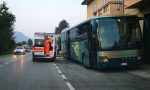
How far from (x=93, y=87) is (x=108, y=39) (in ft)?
23.5

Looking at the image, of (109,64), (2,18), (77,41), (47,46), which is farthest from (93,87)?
(2,18)

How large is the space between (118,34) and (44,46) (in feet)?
44.5

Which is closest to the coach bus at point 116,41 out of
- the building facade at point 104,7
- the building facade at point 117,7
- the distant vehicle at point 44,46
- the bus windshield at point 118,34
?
the bus windshield at point 118,34

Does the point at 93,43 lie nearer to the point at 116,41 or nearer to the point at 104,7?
the point at 116,41

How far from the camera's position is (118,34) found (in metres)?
20.1

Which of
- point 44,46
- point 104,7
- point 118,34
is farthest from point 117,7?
point 118,34

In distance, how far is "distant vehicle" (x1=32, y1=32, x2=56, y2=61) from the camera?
3259 cm

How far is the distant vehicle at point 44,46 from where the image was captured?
107 ft

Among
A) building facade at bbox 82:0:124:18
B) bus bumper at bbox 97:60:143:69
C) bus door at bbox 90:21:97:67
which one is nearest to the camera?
bus bumper at bbox 97:60:143:69

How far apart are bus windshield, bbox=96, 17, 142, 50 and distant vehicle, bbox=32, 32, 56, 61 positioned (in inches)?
501

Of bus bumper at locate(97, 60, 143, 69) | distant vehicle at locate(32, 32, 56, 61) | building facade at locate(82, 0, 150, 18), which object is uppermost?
building facade at locate(82, 0, 150, 18)

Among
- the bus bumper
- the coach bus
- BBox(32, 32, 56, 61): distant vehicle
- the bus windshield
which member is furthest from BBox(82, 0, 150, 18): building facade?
BBox(32, 32, 56, 61): distant vehicle

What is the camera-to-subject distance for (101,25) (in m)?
20.3

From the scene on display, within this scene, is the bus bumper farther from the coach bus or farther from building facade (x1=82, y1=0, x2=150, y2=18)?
building facade (x1=82, y1=0, x2=150, y2=18)
